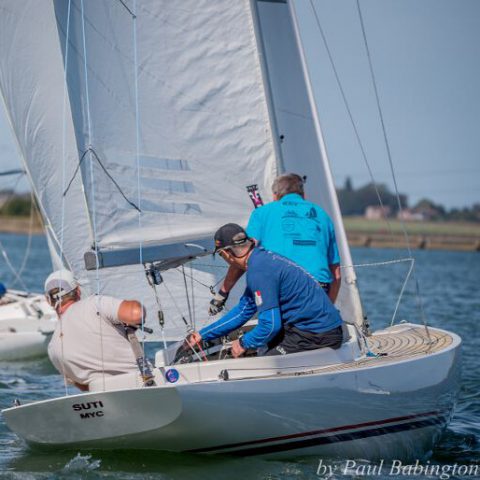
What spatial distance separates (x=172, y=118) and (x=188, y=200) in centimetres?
67

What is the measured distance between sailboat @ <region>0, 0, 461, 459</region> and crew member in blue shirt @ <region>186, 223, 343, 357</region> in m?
0.14

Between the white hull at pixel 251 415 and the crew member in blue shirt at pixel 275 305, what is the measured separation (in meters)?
0.23

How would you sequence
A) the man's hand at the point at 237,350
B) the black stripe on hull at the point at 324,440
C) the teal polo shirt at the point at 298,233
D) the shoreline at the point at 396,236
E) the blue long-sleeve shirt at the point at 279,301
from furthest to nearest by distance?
1. the shoreline at the point at 396,236
2. the teal polo shirt at the point at 298,233
3. the man's hand at the point at 237,350
4. the blue long-sleeve shirt at the point at 279,301
5. the black stripe on hull at the point at 324,440

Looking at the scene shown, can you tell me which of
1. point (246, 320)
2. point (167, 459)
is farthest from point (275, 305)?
point (167, 459)

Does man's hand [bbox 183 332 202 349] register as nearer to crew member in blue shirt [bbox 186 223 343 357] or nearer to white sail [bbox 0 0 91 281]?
crew member in blue shirt [bbox 186 223 343 357]

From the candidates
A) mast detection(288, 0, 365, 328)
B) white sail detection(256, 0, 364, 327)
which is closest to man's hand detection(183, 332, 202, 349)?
mast detection(288, 0, 365, 328)

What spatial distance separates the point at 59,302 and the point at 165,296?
2215 mm

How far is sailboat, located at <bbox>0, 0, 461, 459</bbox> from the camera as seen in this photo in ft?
A: 20.4

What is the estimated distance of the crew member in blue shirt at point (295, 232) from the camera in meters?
7.09

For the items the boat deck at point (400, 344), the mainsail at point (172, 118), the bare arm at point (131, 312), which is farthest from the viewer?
the mainsail at point (172, 118)

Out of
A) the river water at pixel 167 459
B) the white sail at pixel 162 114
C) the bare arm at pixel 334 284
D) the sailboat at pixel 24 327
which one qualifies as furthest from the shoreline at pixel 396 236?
the bare arm at pixel 334 284

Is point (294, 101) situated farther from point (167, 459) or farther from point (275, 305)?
point (167, 459)

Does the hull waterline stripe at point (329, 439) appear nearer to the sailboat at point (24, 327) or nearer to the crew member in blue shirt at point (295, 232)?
the crew member in blue shirt at point (295, 232)

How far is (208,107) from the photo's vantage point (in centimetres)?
812
